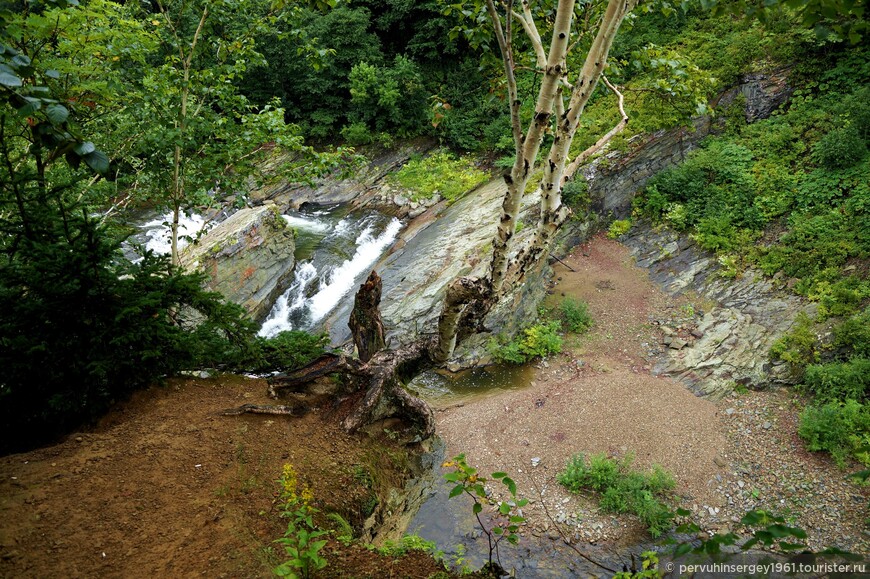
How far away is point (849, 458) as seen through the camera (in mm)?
6867

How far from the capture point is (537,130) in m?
3.96

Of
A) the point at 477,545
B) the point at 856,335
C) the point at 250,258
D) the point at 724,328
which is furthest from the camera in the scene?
the point at 250,258

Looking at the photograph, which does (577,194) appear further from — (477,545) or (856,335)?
(477,545)

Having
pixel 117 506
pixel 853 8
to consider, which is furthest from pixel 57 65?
pixel 853 8

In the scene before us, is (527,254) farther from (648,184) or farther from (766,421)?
(648,184)

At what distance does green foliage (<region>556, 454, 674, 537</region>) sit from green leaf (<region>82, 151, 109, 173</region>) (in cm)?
684

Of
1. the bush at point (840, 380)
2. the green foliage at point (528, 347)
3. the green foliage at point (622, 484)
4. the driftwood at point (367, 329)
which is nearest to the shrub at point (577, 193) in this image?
the green foliage at point (528, 347)

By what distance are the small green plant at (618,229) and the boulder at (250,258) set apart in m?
9.27

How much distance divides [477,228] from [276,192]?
9.79 m

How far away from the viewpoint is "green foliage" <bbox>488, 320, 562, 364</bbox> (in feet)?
32.7

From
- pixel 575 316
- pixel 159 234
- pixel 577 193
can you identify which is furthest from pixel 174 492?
pixel 159 234

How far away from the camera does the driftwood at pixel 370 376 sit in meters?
4.82

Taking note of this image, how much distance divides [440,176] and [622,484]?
14349 mm

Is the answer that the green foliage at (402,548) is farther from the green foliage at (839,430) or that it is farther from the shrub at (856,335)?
the shrub at (856,335)
